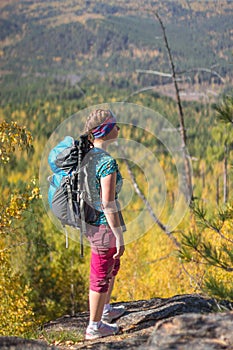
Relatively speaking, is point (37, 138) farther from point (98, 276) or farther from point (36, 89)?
point (98, 276)

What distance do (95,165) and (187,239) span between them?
1289 millimetres

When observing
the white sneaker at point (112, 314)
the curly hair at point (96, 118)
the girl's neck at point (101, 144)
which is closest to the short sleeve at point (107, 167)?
the girl's neck at point (101, 144)

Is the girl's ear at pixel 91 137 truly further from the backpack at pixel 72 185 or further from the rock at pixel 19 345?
the rock at pixel 19 345

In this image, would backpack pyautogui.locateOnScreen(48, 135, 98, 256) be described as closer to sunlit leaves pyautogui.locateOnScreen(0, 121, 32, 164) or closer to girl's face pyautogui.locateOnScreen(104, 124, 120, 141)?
girl's face pyautogui.locateOnScreen(104, 124, 120, 141)

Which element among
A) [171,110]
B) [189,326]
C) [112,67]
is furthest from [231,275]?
[112,67]

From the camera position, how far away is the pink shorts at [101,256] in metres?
5.32

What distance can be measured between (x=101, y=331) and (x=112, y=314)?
768 mm

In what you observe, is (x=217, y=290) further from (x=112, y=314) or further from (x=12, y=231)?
(x=12, y=231)

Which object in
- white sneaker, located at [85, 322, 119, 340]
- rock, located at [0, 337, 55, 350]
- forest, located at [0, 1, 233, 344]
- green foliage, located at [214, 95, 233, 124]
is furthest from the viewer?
green foliage, located at [214, 95, 233, 124]

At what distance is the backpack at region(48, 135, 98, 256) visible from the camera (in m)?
5.18

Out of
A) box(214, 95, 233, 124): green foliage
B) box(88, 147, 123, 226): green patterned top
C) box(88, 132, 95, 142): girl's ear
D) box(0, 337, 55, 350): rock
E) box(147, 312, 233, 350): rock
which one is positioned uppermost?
box(88, 132, 95, 142): girl's ear

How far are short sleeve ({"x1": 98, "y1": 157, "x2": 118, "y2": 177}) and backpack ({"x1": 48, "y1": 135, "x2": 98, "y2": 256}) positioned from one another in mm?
131

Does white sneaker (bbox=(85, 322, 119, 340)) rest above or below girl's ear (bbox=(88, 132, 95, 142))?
below

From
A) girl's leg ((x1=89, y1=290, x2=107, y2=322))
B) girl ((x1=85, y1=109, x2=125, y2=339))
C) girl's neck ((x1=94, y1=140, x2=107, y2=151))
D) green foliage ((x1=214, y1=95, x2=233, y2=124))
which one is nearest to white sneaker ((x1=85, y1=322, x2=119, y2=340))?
girl ((x1=85, y1=109, x2=125, y2=339))
